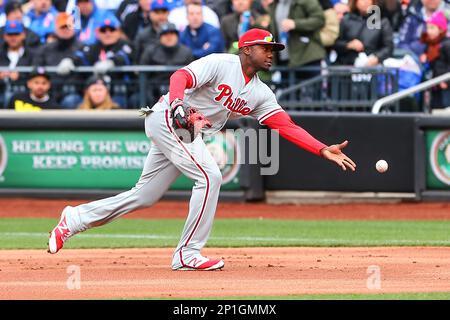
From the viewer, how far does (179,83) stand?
8.21 metres

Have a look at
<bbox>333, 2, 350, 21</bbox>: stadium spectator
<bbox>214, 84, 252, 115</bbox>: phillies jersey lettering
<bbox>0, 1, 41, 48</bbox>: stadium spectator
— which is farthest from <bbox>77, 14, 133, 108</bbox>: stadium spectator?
<bbox>214, 84, 252, 115</bbox>: phillies jersey lettering

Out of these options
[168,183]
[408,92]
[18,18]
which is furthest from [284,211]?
[168,183]

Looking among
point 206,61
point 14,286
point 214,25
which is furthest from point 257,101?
point 214,25

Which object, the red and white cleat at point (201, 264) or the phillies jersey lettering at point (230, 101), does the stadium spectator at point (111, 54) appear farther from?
the red and white cleat at point (201, 264)

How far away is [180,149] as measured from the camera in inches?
338

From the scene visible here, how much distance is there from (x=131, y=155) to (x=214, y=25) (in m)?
2.41

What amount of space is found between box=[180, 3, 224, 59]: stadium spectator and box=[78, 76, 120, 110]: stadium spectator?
153 cm

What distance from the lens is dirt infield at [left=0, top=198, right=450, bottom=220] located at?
48.8 feet

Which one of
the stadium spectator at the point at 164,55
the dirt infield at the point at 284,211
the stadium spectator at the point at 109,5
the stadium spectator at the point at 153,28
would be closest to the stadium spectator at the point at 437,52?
the dirt infield at the point at 284,211

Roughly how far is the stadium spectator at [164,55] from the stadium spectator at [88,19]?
1090mm

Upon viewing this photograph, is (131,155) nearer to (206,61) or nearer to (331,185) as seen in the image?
(331,185)

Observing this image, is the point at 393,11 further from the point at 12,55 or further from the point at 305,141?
the point at 305,141
